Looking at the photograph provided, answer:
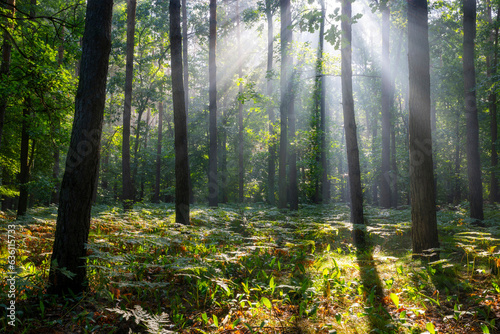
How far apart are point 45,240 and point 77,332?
3.71m

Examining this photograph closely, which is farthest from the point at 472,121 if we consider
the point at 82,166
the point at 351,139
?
the point at 82,166

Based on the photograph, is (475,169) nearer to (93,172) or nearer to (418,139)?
(418,139)

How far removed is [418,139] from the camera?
5.15 m

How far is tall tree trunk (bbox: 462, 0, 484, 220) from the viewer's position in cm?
1029

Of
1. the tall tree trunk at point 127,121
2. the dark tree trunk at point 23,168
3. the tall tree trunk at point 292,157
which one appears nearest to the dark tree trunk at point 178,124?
the tall tree trunk at point 127,121

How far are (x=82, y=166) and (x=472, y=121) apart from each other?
12884 millimetres

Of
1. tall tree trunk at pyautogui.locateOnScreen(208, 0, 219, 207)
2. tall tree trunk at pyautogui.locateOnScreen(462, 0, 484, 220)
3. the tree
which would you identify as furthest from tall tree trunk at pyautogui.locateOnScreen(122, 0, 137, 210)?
tall tree trunk at pyautogui.locateOnScreen(462, 0, 484, 220)

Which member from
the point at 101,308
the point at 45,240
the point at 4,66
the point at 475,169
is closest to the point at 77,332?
the point at 101,308

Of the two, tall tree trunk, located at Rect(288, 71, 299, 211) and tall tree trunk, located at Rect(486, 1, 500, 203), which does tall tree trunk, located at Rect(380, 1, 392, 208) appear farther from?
tall tree trunk, located at Rect(288, 71, 299, 211)

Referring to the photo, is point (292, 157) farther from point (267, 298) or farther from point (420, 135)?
point (267, 298)

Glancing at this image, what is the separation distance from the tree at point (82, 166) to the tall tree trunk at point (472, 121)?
12.3m

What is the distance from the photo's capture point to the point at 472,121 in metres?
10.5

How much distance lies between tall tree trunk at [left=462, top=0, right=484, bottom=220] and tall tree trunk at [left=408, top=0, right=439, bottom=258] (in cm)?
716

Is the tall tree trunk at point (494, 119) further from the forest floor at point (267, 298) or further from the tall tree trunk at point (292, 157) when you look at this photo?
the forest floor at point (267, 298)
